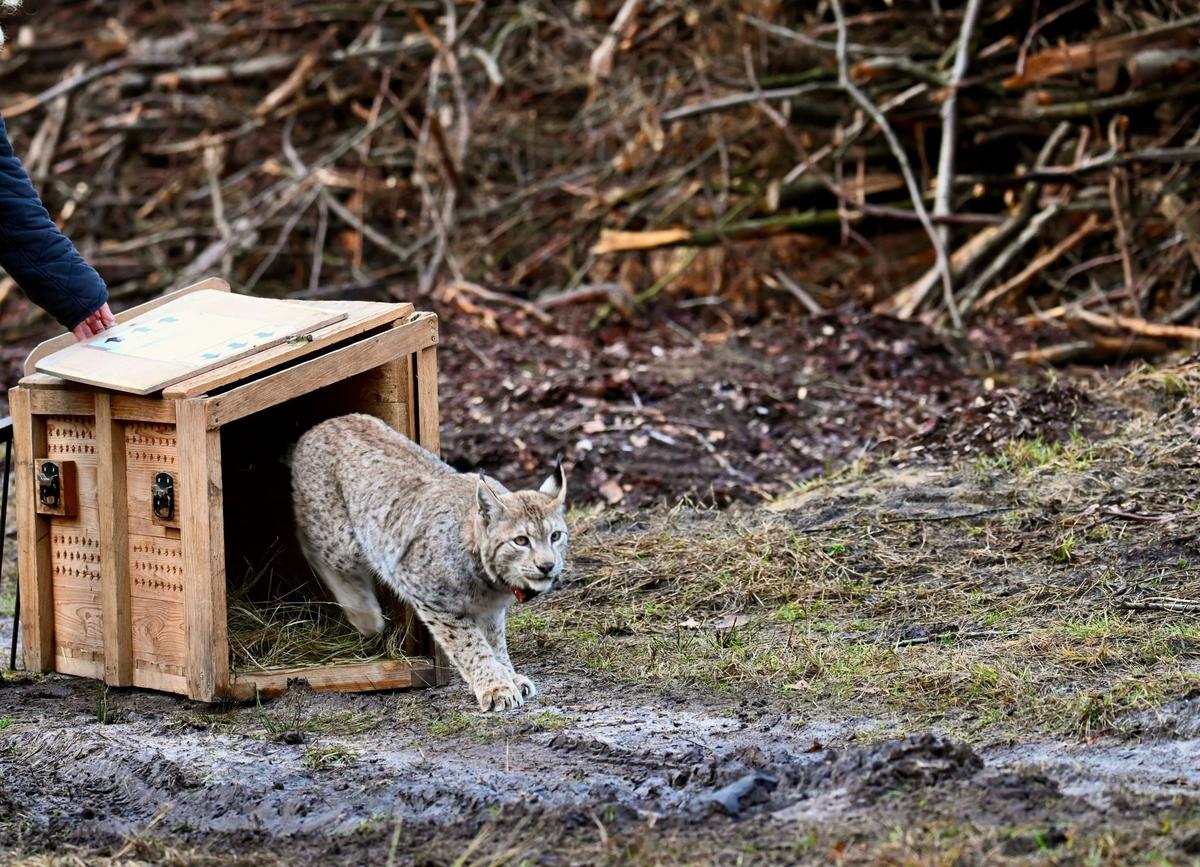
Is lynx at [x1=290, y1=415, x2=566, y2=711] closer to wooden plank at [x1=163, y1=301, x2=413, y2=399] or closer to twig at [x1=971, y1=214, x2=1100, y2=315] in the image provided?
wooden plank at [x1=163, y1=301, x2=413, y2=399]

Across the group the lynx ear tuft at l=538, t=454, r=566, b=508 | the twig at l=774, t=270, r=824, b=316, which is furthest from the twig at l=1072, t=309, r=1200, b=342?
the lynx ear tuft at l=538, t=454, r=566, b=508

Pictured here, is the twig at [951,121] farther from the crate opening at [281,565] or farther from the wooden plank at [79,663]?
the wooden plank at [79,663]

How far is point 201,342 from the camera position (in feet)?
17.9

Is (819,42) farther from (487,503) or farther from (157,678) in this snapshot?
(157,678)

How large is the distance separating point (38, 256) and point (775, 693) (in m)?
3.10

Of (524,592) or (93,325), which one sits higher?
(93,325)

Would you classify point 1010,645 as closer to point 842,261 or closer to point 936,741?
point 936,741

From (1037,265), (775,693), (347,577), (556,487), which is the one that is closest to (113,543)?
(347,577)

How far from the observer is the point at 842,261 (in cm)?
1223

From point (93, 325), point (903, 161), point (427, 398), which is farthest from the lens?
point (903, 161)

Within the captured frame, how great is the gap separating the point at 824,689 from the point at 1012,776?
1341mm

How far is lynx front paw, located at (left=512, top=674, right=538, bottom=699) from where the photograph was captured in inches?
208

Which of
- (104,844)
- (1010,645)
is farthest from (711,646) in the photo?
(104,844)

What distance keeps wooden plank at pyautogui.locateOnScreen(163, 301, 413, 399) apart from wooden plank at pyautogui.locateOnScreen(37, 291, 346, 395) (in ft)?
0.13
